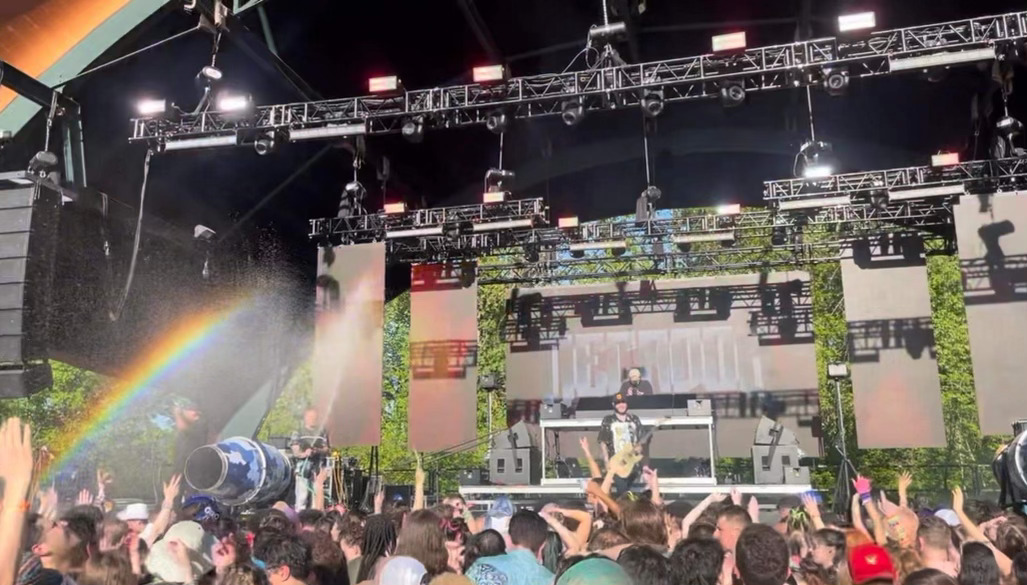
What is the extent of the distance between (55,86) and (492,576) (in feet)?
26.4

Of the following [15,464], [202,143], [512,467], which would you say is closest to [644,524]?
[15,464]

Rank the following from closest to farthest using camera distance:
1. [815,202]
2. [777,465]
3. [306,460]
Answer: [306,460], [777,465], [815,202]

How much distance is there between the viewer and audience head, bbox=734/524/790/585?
7.64 feet

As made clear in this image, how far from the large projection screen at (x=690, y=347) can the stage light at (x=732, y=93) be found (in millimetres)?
5418

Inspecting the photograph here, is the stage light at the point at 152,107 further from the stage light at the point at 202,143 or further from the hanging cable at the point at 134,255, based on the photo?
the hanging cable at the point at 134,255

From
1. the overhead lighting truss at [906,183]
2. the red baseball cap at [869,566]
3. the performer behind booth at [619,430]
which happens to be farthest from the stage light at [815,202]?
the red baseball cap at [869,566]

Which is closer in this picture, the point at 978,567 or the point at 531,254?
the point at 978,567

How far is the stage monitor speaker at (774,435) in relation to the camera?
10484 millimetres

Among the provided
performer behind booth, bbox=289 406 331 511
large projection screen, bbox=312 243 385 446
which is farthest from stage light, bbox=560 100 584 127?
performer behind booth, bbox=289 406 331 511

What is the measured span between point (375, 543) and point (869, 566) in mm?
1959

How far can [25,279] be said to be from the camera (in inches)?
298

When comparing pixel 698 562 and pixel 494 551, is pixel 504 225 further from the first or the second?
pixel 698 562

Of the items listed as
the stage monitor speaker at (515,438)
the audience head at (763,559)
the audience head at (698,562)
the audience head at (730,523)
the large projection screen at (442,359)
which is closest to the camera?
the audience head at (763,559)

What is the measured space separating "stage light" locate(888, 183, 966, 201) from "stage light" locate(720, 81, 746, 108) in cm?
375
